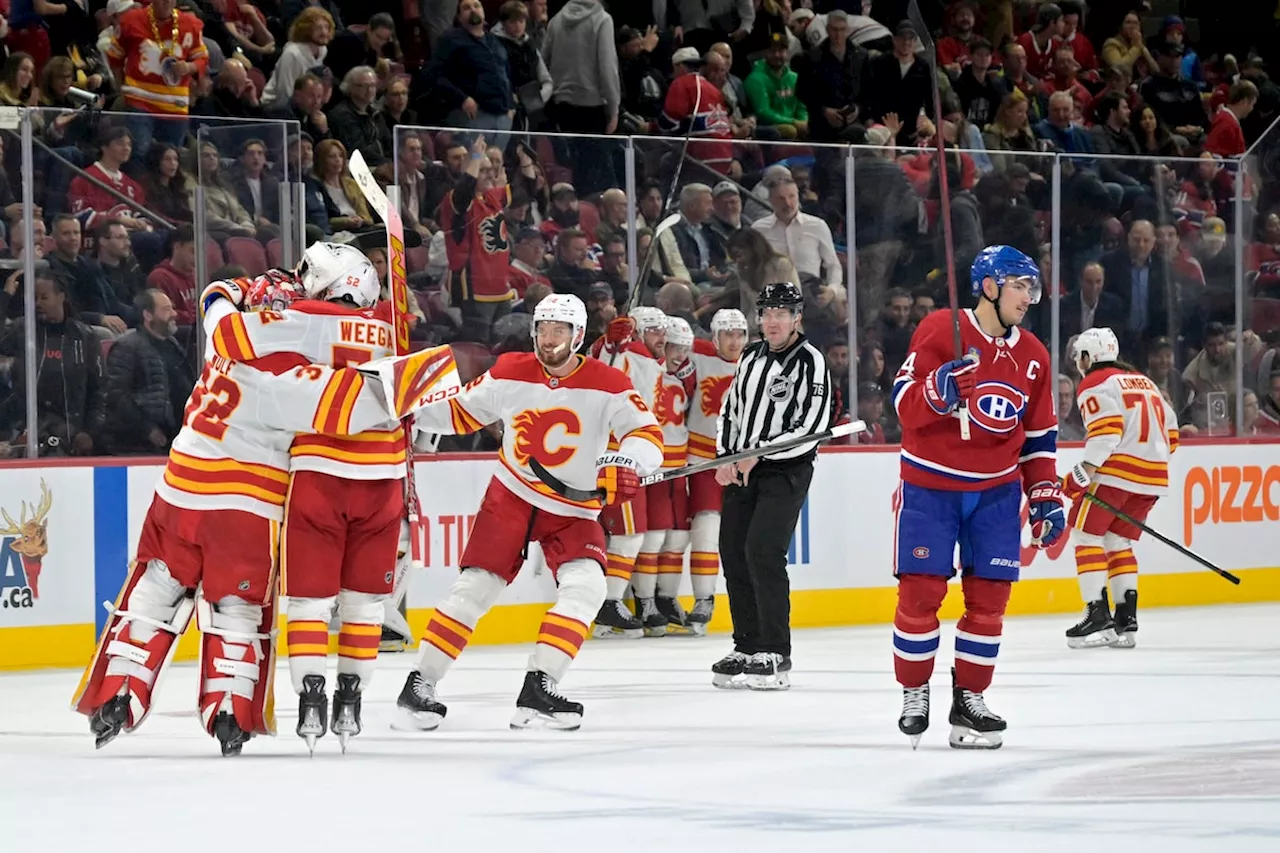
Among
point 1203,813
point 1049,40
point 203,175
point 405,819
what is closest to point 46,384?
point 203,175

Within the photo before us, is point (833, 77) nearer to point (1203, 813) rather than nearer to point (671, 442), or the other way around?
point (671, 442)

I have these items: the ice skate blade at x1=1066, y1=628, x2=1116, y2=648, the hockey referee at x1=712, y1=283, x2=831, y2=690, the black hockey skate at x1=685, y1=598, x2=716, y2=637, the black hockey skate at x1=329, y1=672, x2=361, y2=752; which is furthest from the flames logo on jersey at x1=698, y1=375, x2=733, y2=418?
the black hockey skate at x1=329, y1=672, x2=361, y2=752

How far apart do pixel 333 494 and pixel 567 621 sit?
1067 mm

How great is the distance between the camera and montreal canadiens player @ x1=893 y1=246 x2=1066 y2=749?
5664 millimetres

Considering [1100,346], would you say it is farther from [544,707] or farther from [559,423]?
[544,707]

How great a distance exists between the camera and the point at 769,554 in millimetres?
7449

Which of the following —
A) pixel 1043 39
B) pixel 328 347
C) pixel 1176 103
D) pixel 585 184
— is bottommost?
pixel 328 347

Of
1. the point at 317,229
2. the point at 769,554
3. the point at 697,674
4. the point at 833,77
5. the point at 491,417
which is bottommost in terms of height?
the point at 697,674

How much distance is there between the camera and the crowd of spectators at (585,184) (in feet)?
26.8

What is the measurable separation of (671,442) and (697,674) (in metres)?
2.02

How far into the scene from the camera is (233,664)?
18.1 feet

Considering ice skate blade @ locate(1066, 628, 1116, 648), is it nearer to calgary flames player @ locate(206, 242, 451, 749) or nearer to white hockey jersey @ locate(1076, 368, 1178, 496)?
white hockey jersey @ locate(1076, 368, 1178, 496)

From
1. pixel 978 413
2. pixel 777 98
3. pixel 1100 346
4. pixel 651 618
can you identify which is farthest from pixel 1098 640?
pixel 777 98

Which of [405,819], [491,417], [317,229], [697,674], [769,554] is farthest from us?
[317,229]
